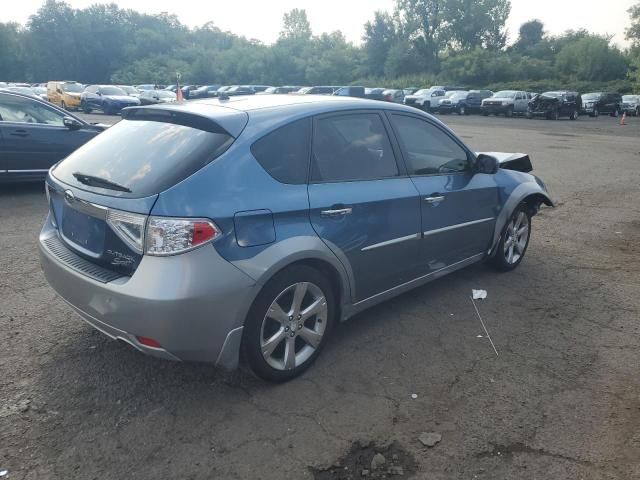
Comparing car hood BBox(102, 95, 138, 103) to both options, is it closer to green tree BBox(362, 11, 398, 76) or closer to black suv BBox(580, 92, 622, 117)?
black suv BBox(580, 92, 622, 117)

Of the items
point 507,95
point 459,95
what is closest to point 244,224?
point 507,95

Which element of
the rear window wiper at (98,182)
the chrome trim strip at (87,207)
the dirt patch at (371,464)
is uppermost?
the rear window wiper at (98,182)

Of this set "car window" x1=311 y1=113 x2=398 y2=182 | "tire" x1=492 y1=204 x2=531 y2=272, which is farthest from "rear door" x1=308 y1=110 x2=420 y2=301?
"tire" x1=492 y1=204 x2=531 y2=272

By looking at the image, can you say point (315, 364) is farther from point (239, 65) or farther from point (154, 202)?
point (239, 65)

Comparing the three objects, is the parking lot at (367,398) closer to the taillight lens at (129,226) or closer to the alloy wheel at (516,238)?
the alloy wheel at (516,238)

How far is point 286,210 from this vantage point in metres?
3.05

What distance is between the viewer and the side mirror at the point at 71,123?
8.23 m

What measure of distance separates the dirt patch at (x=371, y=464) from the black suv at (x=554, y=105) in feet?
109

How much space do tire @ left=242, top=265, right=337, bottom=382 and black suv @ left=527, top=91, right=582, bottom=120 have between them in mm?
32666

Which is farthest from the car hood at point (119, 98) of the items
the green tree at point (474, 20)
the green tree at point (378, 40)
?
the green tree at point (474, 20)

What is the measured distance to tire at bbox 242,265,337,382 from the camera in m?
3.01

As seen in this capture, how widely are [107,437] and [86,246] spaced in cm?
108

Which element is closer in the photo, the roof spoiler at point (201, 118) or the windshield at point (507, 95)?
the roof spoiler at point (201, 118)

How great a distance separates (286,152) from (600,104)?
39895 mm
